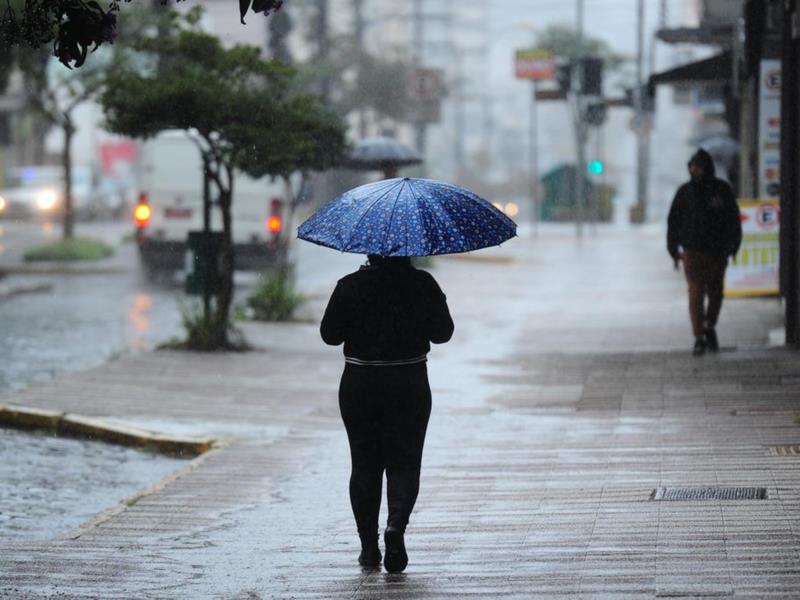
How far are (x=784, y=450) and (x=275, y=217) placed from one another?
51.5ft

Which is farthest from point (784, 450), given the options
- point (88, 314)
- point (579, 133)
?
point (579, 133)

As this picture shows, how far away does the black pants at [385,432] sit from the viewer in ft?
22.3

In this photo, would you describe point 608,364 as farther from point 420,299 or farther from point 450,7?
point 450,7

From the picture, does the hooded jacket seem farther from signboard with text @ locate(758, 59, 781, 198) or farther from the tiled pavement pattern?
signboard with text @ locate(758, 59, 781, 198)

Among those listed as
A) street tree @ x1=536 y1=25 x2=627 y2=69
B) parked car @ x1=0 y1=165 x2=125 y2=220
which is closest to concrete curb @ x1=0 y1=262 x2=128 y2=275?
parked car @ x1=0 y1=165 x2=125 y2=220

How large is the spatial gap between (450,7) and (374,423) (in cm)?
10105

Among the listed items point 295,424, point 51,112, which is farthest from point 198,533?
point 51,112

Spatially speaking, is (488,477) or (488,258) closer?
(488,477)

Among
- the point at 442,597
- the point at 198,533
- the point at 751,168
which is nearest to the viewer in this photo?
the point at 442,597

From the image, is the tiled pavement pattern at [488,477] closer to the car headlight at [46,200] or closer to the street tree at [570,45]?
the car headlight at [46,200]

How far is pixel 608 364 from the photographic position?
14.5 m

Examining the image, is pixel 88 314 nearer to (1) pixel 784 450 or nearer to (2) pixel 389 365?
(1) pixel 784 450

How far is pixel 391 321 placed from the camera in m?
6.75

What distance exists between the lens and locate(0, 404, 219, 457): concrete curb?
11.1 m
